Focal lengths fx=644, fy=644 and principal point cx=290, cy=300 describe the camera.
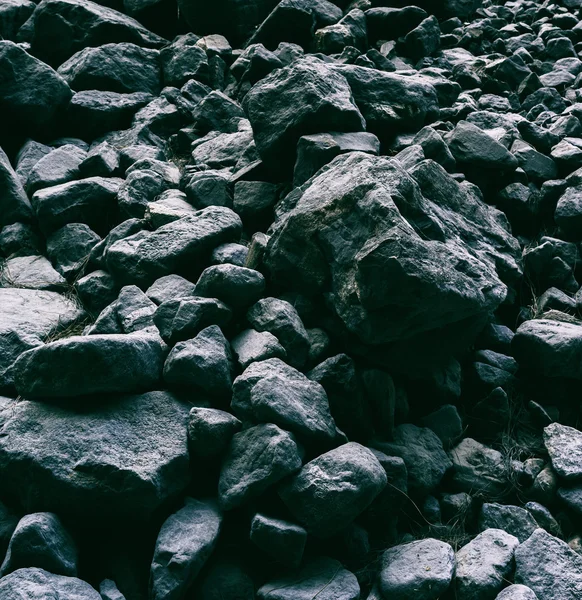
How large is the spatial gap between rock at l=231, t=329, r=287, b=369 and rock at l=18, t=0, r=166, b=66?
5115 millimetres

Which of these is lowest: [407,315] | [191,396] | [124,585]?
[124,585]

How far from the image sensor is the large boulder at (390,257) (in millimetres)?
3357

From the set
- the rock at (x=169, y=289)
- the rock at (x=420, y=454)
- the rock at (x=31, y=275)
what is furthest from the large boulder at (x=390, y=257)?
the rock at (x=31, y=275)

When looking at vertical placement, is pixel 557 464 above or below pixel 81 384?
below

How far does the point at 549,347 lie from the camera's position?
397 centimetres

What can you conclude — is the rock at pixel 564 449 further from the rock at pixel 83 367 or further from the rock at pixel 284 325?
the rock at pixel 83 367

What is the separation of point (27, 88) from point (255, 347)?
3936 mm

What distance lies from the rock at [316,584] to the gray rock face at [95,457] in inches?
25.0

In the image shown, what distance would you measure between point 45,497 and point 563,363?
301 cm

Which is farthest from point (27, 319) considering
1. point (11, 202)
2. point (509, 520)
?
point (509, 520)

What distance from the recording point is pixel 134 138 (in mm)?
5957

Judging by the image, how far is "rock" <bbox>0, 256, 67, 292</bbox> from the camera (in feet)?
14.8

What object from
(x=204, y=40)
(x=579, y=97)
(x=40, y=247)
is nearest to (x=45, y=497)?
(x=40, y=247)

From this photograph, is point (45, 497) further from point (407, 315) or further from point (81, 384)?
point (407, 315)
